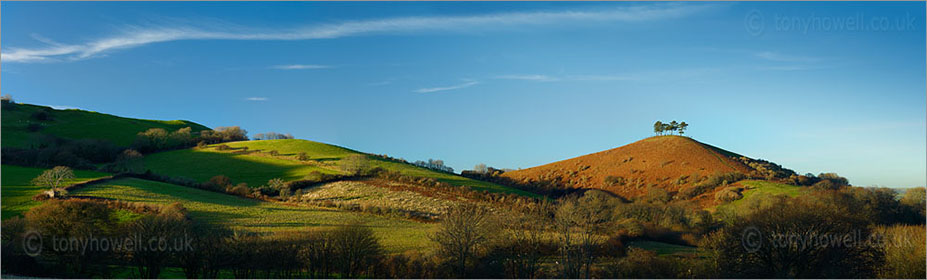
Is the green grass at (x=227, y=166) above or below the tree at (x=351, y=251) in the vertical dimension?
above

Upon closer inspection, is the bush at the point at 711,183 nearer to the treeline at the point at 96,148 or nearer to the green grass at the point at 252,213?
the green grass at the point at 252,213

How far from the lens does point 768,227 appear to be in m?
29.1

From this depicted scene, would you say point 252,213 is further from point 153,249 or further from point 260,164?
point 260,164

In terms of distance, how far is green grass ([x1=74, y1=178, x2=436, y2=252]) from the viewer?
1561 inches

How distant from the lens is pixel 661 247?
3956cm

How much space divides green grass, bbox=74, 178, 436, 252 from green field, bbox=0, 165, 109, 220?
3869 mm

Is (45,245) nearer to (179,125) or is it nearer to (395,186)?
(395,186)

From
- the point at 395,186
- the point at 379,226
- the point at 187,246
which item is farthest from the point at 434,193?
the point at 187,246

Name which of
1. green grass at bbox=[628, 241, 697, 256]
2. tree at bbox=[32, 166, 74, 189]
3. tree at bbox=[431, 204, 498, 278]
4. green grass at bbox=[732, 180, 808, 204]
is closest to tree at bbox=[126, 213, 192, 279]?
tree at bbox=[431, 204, 498, 278]

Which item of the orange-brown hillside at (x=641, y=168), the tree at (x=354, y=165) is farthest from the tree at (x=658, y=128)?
the tree at (x=354, y=165)

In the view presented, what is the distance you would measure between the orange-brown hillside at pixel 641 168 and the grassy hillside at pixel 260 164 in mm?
21824

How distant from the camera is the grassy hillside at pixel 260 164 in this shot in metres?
71.7

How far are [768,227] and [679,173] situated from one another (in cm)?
6089

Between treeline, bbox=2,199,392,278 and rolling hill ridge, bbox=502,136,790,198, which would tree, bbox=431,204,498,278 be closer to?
treeline, bbox=2,199,392,278
